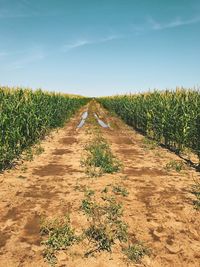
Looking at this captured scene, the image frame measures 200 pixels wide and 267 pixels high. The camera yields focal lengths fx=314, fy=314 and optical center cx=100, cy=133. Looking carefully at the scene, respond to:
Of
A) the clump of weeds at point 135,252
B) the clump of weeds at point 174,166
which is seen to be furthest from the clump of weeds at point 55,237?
the clump of weeds at point 174,166

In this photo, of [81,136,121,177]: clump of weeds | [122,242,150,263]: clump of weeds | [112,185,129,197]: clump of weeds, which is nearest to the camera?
[122,242,150,263]: clump of weeds

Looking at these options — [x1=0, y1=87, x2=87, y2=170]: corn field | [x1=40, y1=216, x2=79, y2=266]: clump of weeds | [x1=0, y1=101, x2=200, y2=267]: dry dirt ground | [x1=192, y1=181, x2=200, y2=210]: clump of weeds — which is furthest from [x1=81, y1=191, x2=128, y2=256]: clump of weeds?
[x1=0, y1=87, x2=87, y2=170]: corn field

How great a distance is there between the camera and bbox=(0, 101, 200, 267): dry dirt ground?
14.5 feet

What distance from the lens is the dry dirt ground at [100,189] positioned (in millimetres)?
4412

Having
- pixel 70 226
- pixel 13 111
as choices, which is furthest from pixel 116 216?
pixel 13 111

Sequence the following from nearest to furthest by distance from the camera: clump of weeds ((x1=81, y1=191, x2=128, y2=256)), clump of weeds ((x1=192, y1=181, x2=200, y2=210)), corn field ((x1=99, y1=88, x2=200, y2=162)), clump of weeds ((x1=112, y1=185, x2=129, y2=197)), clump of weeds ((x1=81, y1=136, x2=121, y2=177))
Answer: clump of weeds ((x1=81, y1=191, x2=128, y2=256)), clump of weeds ((x1=192, y1=181, x2=200, y2=210)), clump of weeds ((x1=112, y1=185, x2=129, y2=197)), clump of weeds ((x1=81, y1=136, x2=121, y2=177)), corn field ((x1=99, y1=88, x2=200, y2=162))

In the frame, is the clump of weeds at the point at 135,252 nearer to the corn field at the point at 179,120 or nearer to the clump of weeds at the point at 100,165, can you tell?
the clump of weeds at the point at 100,165

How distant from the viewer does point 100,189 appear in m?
7.36

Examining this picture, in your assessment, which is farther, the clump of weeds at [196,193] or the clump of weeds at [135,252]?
the clump of weeds at [196,193]

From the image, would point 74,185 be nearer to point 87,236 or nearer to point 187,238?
point 87,236

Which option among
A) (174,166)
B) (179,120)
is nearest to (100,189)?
(174,166)

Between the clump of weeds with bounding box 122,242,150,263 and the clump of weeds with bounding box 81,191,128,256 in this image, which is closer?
the clump of weeds with bounding box 122,242,150,263

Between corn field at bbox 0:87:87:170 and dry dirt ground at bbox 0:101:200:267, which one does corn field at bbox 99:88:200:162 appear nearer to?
dry dirt ground at bbox 0:101:200:267

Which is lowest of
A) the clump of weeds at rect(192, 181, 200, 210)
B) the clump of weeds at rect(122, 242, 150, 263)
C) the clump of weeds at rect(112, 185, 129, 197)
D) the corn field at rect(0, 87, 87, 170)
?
the clump of weeds at rect(122, 242, 150, 263)
